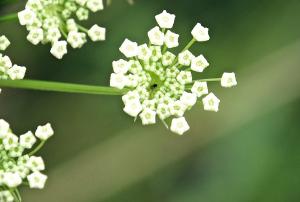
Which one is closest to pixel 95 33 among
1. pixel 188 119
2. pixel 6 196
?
pixel 6 196

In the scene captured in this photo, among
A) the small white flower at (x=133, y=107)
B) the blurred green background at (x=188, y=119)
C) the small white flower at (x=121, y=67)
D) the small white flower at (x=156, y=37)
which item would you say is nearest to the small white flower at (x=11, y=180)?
the small white flower at (x=133, y=107)

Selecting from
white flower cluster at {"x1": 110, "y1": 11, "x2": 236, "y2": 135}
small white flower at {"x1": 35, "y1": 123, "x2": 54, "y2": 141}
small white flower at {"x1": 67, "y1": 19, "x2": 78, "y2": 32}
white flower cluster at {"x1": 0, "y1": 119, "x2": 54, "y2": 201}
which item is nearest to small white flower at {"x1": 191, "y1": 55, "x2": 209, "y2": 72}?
white flower cluster at {"x1": 110, "y1": 11, "x2": 236, "y2": 135}

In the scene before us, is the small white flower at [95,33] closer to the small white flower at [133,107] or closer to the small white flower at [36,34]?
the small white flower at [36,34]

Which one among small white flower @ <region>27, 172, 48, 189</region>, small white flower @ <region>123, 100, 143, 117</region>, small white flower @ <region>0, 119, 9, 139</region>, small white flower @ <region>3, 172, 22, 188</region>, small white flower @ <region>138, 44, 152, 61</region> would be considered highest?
small white flower @ <region>138, 44, 152, 61</region>

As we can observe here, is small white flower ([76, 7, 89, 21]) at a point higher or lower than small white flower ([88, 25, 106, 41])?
higher

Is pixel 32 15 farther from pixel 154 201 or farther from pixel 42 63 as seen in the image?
pixel 154 201

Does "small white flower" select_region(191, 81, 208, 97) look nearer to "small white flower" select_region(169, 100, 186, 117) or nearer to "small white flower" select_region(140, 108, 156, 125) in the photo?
"small white flower" select_region(169, 100, 186, 117)
